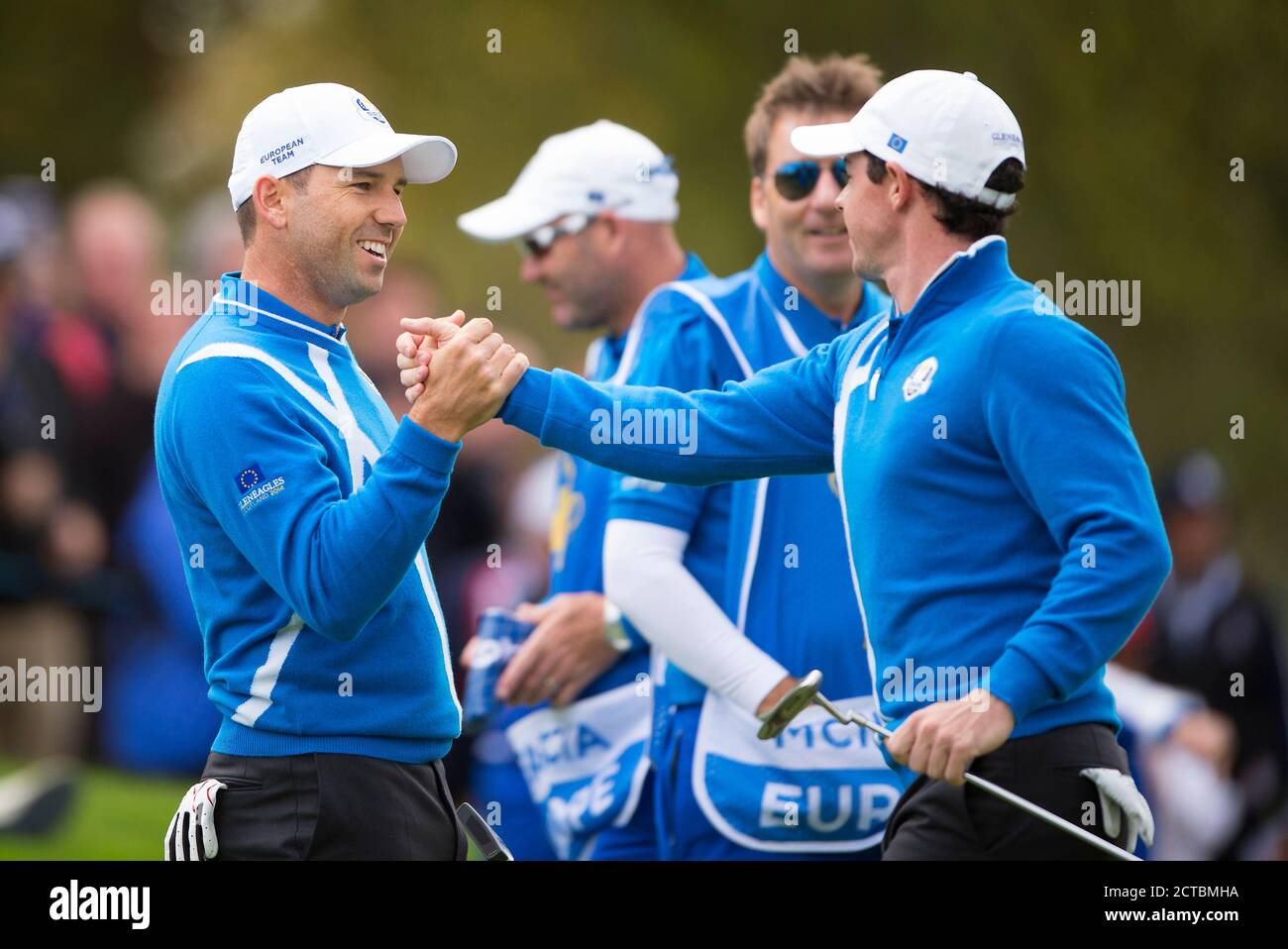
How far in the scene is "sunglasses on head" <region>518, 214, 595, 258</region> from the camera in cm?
609

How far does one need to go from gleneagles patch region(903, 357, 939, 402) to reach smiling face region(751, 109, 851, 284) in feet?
3.98

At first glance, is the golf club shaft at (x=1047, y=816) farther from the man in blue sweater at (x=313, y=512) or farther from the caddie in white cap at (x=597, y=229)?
the caddie in white cap at (x=597, y=229)

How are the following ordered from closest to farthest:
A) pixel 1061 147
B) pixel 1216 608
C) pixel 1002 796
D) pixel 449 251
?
pixel 1002 796 → pixel 1216 608 → pixel 1061 147 → pixel 449 251

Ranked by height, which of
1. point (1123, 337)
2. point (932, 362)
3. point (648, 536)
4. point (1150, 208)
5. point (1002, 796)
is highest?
point (1150, 208)

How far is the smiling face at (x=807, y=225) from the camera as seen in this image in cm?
502

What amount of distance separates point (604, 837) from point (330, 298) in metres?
2.02

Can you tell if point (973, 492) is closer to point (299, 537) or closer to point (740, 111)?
point (299, 537)

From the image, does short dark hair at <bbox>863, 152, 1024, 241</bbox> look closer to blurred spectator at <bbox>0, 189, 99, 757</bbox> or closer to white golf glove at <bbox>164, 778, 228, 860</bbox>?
white golf glove at <bbox>164, 778, 228, 860</bbox>

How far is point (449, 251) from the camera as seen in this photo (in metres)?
11.0

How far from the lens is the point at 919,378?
3811mm

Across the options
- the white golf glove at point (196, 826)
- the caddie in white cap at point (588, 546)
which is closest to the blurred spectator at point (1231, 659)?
the caddie in white cap at point (588, 546)

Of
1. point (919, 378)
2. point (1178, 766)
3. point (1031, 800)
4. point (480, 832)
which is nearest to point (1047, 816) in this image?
point (1031, 800)

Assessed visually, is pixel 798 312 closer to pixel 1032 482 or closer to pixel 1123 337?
pixel 1032 482
